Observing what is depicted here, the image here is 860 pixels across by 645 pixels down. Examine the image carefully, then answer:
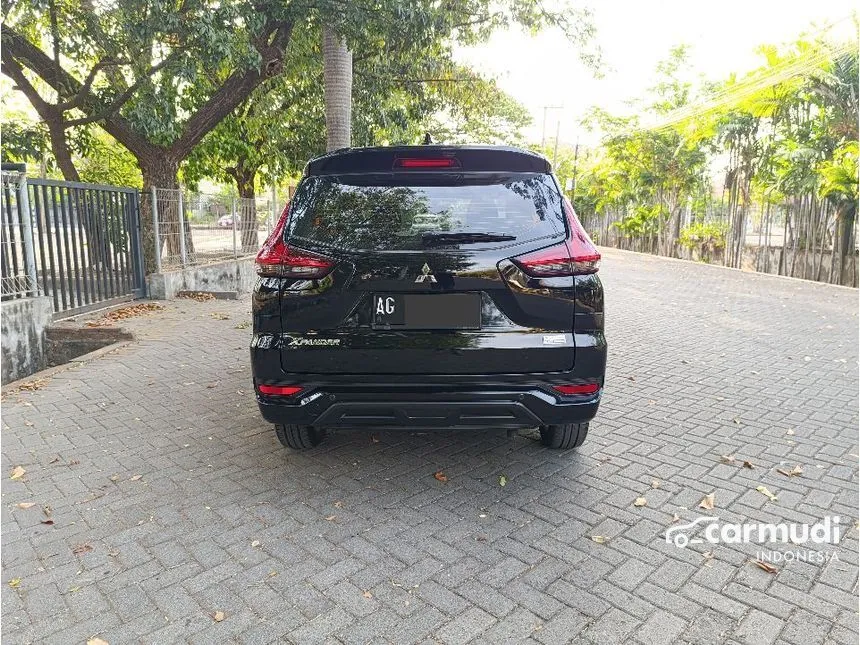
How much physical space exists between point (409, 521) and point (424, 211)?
1.56m

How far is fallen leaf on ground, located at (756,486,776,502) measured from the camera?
3.34m

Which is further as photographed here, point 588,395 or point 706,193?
point 706,193

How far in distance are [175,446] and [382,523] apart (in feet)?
5.82

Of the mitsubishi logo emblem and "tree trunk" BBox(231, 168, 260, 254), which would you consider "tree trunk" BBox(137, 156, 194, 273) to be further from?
the mitsubishi logo emblem

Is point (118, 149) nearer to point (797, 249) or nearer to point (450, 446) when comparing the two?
point (450, 446)

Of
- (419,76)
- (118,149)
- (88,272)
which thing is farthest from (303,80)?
(88,272)

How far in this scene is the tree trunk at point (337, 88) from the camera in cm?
768

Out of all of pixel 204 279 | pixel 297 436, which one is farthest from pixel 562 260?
pixel 204 279

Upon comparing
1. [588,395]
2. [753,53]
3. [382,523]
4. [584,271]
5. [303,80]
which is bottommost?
[382,523]

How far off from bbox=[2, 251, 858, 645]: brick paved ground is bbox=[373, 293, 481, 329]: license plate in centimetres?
98

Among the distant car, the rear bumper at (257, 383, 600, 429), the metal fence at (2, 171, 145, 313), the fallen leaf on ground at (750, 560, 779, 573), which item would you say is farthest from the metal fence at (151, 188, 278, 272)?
the fallen leaf on ground at (750, 560, 779, 573)

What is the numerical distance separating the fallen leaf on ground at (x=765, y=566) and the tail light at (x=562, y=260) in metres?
1.51

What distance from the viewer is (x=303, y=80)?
13.0 m

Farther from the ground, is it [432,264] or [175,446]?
[432,264]
